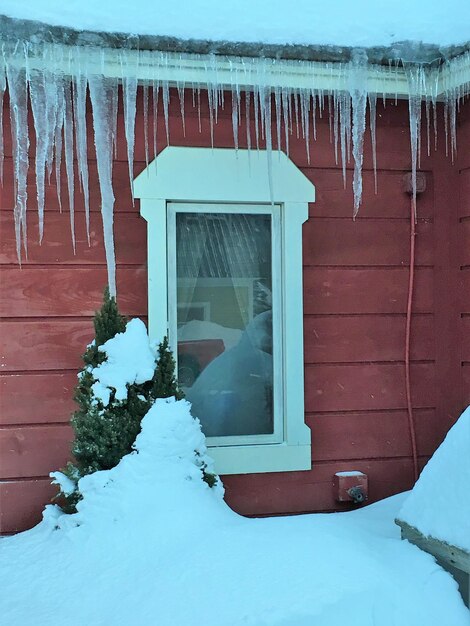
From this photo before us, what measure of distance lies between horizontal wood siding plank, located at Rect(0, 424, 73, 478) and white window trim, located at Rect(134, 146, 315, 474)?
2.34 ft

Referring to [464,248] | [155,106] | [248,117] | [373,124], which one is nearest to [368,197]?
[373,124]

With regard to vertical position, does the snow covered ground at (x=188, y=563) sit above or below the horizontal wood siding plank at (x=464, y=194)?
below

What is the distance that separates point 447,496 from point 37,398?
2.03 meters

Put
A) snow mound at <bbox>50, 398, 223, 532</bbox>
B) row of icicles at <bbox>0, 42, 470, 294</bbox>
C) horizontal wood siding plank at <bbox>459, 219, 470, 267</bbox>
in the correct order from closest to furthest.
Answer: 1. snow mound at <bbox>50, 398, 223, 532</bbox>
2. row of icicles at <bbox>0, 42, 470, 294</bbox>
3. horizontal wood siding plank at <bbox>459, 219, 470, 267</bbox>

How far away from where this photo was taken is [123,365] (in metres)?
2.82

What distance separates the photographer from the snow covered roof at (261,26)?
2684 mm

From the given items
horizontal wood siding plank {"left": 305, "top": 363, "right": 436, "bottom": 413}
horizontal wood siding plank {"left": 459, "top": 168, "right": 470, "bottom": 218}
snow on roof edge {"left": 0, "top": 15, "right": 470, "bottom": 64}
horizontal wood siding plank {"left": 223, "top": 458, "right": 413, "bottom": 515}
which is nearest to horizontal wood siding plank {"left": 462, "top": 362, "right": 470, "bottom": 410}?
horizontal wood siding plank {"left": 305, "top": 363, "right": 436, "bottom": 413}

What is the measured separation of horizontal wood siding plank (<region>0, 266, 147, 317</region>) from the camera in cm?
313

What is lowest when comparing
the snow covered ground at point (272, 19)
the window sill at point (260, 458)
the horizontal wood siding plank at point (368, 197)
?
the window sill at point (260, 458)

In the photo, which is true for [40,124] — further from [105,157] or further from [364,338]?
[364,338]

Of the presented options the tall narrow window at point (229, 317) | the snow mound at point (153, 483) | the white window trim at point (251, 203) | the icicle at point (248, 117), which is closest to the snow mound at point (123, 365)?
the snow mound at point (153, 483)

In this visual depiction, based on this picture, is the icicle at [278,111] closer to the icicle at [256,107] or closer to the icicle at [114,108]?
the icicle at [256,107]

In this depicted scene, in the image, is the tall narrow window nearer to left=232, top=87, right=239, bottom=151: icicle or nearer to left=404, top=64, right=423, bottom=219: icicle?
left=232, top=87, right=239, bottom=151: icicle

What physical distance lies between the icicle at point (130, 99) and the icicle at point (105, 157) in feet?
0.30
